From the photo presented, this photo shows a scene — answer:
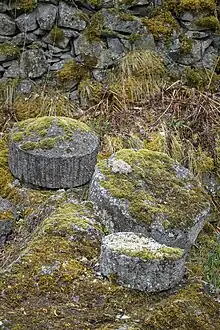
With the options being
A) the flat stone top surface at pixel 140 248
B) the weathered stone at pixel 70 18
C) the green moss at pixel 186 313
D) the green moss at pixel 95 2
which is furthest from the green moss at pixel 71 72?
the green moss at pixel 186 313

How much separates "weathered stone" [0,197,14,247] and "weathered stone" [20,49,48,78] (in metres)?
1.96

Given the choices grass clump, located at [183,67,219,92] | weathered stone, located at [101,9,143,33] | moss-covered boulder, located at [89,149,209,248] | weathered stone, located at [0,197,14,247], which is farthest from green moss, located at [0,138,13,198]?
grass clump, located at [183,67,219,92]

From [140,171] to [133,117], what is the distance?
1718 mm

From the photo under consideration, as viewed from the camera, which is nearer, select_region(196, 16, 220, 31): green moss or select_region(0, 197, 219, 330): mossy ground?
select_region(0, 197, 219, 330): mossy ground

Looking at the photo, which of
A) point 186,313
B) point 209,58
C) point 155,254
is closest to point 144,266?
point 155,254

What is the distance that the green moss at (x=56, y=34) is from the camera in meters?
5.54

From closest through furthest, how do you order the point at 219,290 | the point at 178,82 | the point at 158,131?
the point at 219,290 → the point at 158,131 → the point at 178,82

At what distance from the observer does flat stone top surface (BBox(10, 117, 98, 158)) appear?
13.9 feet

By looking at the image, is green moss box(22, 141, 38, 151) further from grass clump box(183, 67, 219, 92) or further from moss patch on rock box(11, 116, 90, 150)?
grass clump box(183, 67, 219, 92)

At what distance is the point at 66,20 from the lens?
18.3 ft

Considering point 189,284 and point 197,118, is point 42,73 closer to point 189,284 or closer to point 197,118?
point 197,118

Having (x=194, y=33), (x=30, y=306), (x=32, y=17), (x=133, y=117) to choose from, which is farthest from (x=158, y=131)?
(x=30, y=306)

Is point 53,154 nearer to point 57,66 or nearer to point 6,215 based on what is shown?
point 6,215

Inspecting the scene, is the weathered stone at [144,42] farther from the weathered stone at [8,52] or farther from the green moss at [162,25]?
the weathered stone at [8,52]
